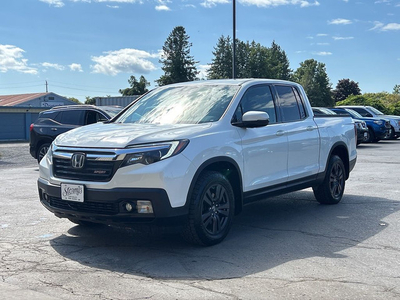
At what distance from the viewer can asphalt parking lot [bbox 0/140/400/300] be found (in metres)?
4.18

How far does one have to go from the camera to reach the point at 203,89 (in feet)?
21.4

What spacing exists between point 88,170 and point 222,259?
5.31 feet

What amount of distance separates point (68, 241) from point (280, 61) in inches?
3968

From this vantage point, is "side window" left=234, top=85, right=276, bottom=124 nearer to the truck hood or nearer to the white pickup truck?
the white pickup truck

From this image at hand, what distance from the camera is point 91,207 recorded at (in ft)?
17.0

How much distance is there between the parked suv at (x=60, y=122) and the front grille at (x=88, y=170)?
27.5ft

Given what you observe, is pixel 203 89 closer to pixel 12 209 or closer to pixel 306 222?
pixel 306 222

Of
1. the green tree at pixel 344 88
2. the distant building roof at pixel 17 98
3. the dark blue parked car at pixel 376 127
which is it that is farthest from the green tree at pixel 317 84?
the dark blue parked car at pixel 376 127

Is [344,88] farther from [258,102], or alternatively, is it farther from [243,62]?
[258,102]

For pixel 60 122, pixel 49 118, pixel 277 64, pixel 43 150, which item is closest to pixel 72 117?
pixel 60 122

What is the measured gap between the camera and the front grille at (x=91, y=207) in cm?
505

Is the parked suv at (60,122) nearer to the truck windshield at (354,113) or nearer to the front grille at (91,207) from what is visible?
the front grille at (91,207)

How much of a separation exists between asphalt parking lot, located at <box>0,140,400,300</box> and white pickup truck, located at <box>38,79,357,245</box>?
39cm

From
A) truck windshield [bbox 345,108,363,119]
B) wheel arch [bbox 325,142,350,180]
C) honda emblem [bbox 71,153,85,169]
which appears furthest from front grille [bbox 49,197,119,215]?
truck windshield [bbox 345,108,363,119]
